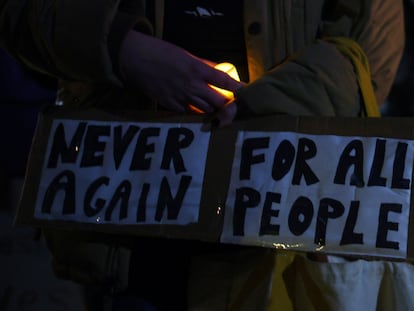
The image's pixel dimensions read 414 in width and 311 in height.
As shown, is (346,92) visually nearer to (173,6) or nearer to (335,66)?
(335,66)

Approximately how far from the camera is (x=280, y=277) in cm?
149

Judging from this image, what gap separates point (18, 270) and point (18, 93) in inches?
27.9

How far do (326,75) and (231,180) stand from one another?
10.8 inches

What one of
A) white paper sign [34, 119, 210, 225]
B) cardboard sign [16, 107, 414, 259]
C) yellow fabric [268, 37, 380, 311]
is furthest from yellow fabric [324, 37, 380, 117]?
white paper sign [34, 119, 210, 225]

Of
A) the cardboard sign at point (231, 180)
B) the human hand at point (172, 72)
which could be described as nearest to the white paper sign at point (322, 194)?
the cardboard sign at point (231, 180)

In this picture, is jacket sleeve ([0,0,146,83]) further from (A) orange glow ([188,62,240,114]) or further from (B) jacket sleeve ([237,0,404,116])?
(B) jacket sleeve ([237,0,404,116])

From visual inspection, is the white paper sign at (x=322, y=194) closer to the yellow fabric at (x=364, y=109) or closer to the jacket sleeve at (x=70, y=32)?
the yellow fabric at (x=364, y=109)

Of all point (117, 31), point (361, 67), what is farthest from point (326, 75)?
point (117, 31)

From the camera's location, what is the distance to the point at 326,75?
4.73ft

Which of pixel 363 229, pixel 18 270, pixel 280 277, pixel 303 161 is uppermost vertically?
pixel 303 161

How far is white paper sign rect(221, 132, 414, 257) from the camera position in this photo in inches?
51.6

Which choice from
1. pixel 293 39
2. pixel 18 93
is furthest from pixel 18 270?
pixel 293 39

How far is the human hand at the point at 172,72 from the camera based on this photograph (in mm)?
1407

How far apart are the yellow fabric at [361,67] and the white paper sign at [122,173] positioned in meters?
0.33
